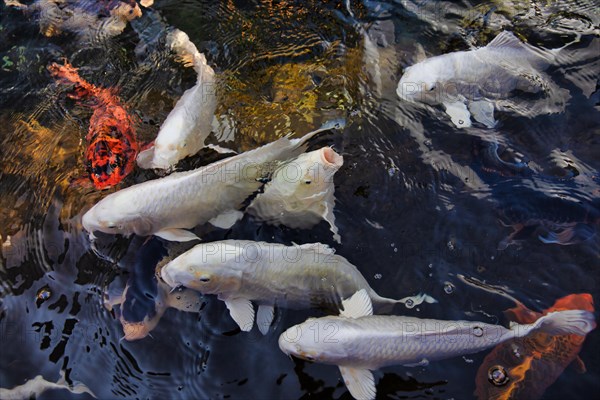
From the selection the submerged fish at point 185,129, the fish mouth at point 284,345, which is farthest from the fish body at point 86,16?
the fish mouth at point 284,345

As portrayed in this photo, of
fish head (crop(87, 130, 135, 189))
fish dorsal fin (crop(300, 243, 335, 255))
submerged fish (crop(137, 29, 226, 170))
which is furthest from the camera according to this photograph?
fish head (crop(87, 130, 135, 189))

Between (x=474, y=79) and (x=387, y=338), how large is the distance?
9.12ft

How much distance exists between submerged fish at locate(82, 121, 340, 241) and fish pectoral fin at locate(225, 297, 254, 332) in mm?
640

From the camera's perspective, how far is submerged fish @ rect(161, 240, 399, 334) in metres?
3.67

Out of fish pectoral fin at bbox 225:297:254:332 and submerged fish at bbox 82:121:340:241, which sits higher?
submerged fish at bbox 82:121:340:241

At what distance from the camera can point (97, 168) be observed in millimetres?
4574

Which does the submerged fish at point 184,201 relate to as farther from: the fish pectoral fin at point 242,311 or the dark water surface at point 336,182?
the fish pectoral fin at point 242,311

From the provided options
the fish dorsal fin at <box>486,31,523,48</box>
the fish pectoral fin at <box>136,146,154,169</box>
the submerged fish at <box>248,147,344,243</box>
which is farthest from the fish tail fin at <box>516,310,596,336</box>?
the fish pectoral fin at <box>136,146,154,169</box>

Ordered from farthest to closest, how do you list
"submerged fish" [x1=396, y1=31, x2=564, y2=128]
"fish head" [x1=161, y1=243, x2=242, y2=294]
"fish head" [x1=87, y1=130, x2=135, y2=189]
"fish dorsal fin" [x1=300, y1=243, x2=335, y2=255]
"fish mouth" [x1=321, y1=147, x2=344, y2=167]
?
"submerged fish" [x1=396, y1=31, x2=564, y2=128] < "fish head" [x1=87, y1=130, x2=135, y2=189] < "fish mouth" [x1=321, y1=147, x2=344, y2=167] < "fish dorsal fin" [x1=300, y1=243, x2=335, y2=255] < "fish head" [x1=161, y1=243, x2=242, y2=294]

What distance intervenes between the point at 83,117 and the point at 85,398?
109 inches

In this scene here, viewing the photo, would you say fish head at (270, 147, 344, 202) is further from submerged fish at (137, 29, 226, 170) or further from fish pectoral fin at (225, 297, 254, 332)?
fish pectoral fin at (225, 297, 254, 332)

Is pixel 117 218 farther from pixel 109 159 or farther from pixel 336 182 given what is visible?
pixel 336 182

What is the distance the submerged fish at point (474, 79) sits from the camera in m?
4.82

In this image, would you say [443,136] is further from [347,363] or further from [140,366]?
[140,366]
